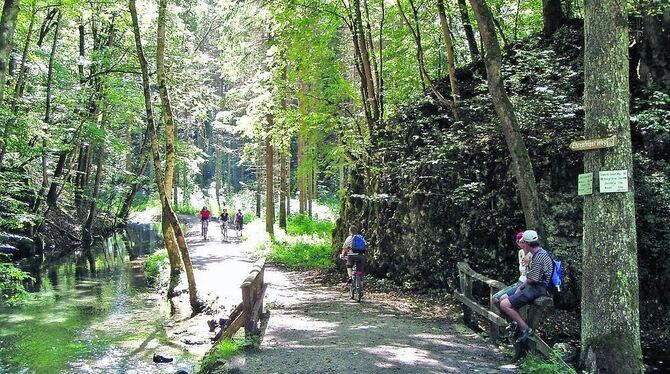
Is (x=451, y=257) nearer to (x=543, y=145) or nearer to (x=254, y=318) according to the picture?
(x=543, y=145)

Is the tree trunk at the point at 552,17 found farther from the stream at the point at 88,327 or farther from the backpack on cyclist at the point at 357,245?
the stream at the point at 88,327

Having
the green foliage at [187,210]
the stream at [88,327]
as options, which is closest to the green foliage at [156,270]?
the stream at [88,327]

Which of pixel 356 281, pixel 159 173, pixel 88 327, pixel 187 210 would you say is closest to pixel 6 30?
pixel 159 173

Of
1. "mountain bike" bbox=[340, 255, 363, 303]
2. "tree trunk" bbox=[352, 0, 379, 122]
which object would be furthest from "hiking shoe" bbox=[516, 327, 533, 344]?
"tree trunk" bbox=[352, 0, 379, 122]

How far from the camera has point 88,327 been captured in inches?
518

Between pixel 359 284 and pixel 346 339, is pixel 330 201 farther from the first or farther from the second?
pixel 346 339

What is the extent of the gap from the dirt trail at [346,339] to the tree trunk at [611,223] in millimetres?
1494

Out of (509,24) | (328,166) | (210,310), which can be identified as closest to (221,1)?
(328,166)

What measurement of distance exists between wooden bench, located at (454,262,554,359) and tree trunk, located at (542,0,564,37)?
960cm

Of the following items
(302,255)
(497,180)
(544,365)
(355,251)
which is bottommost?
(302,255)

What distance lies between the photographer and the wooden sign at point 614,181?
19.5ft

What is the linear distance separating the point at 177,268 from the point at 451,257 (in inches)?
351

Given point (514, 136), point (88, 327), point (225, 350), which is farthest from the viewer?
point (88, 327)

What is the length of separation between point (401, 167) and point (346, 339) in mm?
7468
